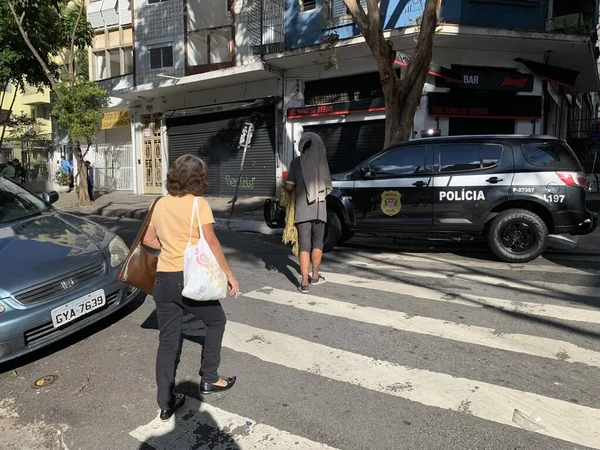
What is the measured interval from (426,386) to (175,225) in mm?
2058

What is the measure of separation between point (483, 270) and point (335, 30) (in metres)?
10.0

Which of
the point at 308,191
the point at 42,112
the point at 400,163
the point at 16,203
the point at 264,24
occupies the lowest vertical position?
the point at 16,203

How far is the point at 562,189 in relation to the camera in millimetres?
6629

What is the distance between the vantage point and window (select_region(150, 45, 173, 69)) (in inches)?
756

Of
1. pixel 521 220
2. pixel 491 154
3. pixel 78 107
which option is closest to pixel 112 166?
pixel 78 107

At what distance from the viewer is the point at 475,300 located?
17.0ft

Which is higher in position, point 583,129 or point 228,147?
point 583,129

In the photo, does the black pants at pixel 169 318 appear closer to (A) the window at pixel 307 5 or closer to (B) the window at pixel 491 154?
(B) the window at pixel 491 154

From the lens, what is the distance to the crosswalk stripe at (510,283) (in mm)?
5521

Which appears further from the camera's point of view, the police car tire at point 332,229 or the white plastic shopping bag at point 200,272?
the police car tire at point 332,229

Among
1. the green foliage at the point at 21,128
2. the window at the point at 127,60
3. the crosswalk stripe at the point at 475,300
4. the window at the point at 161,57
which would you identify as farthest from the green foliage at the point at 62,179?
the crosswalk stripe at the point at 475,300

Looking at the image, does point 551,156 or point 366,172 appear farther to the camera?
point 366,172

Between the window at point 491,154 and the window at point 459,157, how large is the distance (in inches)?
2.8

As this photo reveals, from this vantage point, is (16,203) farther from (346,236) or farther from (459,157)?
(459,157)
